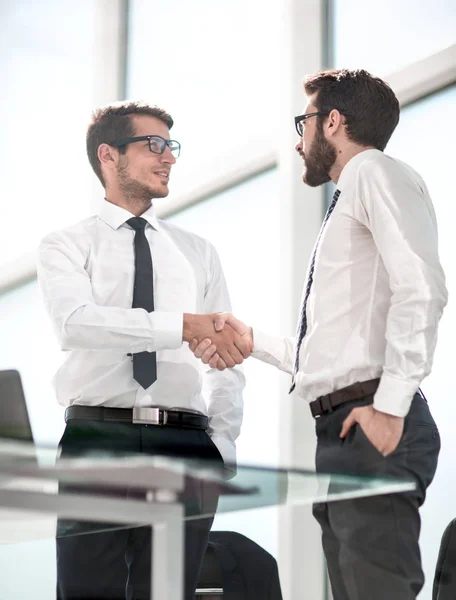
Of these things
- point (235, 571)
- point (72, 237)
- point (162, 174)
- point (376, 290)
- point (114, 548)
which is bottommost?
point (235, 571)

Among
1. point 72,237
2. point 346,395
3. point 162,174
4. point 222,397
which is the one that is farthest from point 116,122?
point 346,395

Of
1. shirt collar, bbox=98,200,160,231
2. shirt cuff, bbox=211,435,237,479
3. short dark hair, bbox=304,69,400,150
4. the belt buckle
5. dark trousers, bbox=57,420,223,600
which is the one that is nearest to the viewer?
dark trousers, bbox=57,420,223,600

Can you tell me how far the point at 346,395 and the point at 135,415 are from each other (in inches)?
27.3

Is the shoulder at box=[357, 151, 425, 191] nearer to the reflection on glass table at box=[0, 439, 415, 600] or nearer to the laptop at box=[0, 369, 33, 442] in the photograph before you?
the reflection on glass table at box=[0, 439, 415, 600]

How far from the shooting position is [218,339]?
2.38 metres

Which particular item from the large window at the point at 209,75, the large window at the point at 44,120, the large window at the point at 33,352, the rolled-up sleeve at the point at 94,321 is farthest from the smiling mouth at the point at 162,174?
the large window at the point at 33,352

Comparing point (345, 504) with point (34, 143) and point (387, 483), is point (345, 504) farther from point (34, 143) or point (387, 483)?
point (34, 143)

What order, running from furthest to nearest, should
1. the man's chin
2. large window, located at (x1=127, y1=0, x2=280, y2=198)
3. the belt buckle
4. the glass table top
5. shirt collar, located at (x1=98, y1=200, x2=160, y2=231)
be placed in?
large window, located at (x1=127, y1=0, x2=280, y2=198), the man's chin, shirt collar, located at (x1=98, y1=200, x2=160, y2=231), the belt buckle, the glass table top

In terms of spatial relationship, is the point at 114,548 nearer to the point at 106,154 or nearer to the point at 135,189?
the point at 135,189

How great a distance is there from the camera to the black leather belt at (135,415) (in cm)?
218

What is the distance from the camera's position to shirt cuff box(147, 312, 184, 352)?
2217 mm

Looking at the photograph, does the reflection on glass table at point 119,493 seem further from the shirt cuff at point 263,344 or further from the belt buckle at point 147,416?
the shirt cuff at point 263,344

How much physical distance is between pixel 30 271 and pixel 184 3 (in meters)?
1.50

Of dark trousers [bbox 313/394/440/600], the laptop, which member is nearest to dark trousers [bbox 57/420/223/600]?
the laptop
